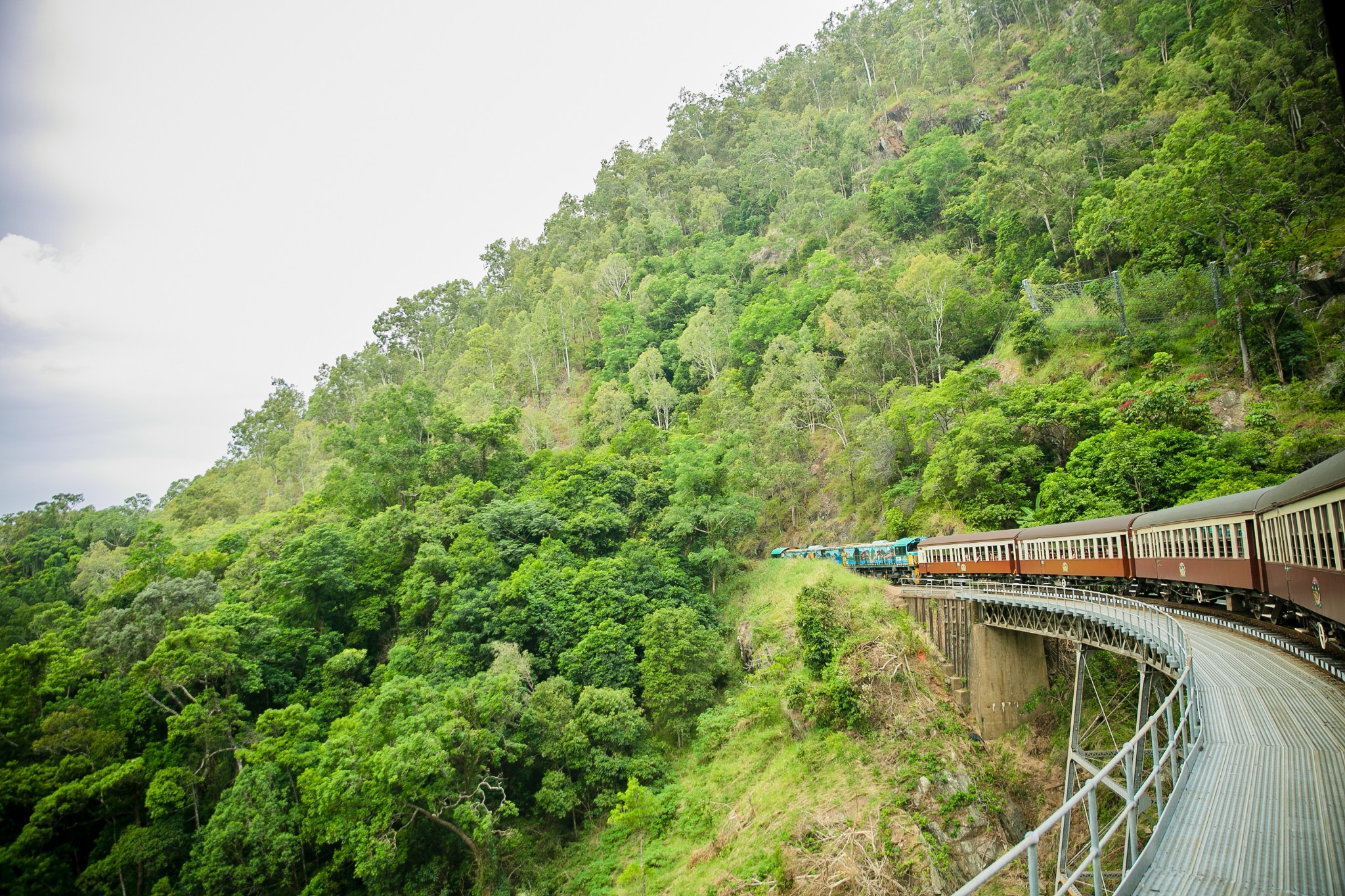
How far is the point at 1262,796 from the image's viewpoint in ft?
18.5

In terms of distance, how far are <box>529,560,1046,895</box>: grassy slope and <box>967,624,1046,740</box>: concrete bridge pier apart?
2.51 ft

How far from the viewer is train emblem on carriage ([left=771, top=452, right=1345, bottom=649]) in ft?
34.6

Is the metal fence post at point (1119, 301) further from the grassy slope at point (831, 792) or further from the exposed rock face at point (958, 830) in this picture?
the exposed rock face at point (958, 830)

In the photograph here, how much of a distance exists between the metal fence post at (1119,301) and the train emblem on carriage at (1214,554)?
1307 centimetres

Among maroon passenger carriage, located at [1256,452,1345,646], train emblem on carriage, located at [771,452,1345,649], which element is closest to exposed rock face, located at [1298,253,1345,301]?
train emblem on carriage, located at [771,452,1345,649]

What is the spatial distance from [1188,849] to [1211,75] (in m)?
43.1

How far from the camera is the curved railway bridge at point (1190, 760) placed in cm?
443

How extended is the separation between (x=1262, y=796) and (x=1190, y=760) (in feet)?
3.18

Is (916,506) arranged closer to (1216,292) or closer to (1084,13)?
(1216,292)

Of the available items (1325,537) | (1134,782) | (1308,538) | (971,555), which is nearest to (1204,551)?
(1308,538)

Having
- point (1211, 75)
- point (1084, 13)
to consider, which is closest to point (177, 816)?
point (1211, 75)

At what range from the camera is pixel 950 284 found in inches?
1599

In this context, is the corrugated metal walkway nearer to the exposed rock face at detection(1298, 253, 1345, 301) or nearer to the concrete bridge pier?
the concrete bridge pier

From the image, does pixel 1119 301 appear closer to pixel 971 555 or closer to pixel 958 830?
pixel 971 555
